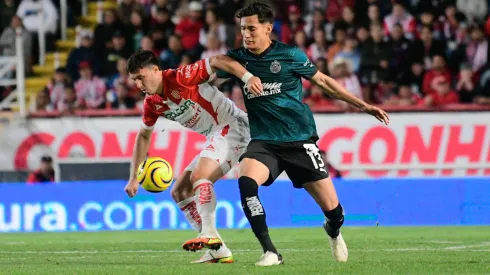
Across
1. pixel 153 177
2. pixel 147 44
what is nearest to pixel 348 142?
pixel 147 44

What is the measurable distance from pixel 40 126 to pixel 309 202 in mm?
4665

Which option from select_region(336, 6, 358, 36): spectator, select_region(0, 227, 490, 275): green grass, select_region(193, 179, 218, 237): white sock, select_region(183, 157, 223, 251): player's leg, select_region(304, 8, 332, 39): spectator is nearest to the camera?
select_region(0, 227, 490, 275): green grass

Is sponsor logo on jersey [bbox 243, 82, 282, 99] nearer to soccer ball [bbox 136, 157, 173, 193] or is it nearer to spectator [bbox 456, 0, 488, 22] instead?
soccer ball [bbox 136, 157, 173, 193]

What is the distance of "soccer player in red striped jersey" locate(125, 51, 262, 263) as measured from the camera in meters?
9.82

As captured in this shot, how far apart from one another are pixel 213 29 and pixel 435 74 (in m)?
4.25

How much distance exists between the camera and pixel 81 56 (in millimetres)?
21219

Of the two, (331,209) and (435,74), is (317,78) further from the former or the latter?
(435,74)

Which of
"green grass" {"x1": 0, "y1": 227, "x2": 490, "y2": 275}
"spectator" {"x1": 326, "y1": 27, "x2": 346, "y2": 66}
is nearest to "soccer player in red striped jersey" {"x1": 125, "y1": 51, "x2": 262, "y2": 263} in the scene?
"green grass" {"x1": 0, "y1": 227, "x2": 490, "y2": 275}

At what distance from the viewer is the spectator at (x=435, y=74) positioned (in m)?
18.8

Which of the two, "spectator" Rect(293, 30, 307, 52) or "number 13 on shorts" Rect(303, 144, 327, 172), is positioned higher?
"number 13 on shorts" Rect(303, 144, 327, 172)

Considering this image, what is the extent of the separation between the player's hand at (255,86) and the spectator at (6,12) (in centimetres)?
1408

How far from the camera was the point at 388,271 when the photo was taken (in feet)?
27.8

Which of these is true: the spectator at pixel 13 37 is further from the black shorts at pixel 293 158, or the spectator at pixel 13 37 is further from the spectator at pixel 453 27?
the black shorts at pixel 293 158

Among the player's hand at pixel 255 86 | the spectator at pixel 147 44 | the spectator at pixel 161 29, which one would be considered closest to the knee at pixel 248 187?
the player's hand at pixel 255 86
